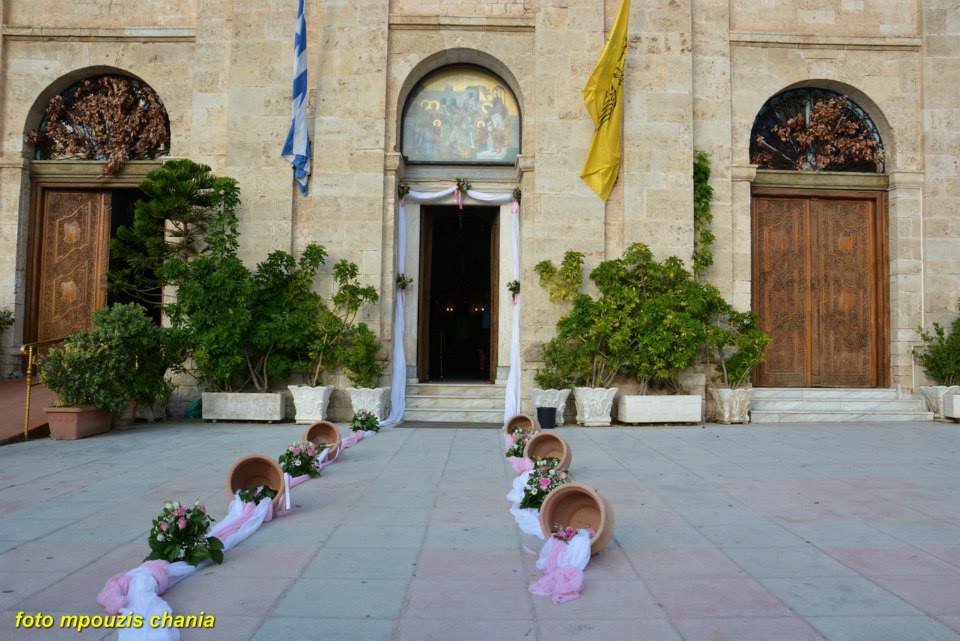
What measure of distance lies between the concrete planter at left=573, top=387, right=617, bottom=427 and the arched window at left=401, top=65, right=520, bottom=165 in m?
4.30

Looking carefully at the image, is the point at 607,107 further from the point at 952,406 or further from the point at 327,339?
the point at 952,406

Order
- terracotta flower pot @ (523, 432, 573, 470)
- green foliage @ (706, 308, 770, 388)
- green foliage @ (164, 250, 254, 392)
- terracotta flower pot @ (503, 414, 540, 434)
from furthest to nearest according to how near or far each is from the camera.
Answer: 1. green foliage @ (706, 308, 770, 388)
2. green foliage @ (164, 250, 254, 392)
3. terracotta flower pot @ (503, 414, 540, 434)
4. terracotta flower pot @ (523, 432, 573, 470)

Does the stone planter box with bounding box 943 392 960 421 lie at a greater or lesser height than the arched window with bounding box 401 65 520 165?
lesser

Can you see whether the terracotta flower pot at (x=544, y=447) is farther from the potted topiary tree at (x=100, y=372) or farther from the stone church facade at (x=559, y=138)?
the potted topiary tree at (x=100, y=372)

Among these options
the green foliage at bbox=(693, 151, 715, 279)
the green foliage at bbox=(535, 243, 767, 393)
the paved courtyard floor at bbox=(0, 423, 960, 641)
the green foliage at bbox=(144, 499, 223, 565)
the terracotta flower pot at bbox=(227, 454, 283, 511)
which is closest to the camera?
the paved courtyard floor at bbox=(0, 423, 960, 641)

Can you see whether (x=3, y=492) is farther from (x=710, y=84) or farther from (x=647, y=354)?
(x=710, y=84)

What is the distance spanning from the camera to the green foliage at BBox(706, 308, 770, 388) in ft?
34.0

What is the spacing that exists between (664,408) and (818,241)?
442 cm

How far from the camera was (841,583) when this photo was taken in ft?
10.8

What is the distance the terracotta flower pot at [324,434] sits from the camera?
7.21 meters

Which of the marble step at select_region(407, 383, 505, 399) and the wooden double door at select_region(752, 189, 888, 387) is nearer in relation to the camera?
the marble step at select_region(407, 383, 505, 399)

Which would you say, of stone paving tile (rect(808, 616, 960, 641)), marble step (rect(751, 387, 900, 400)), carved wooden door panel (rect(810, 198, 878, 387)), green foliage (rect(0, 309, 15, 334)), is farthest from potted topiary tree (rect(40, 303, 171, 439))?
carved wooden door panel (rect(810, 198, 878, 387))

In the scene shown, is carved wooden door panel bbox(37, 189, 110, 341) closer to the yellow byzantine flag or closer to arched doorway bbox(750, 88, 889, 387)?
the yellow byzantine flag

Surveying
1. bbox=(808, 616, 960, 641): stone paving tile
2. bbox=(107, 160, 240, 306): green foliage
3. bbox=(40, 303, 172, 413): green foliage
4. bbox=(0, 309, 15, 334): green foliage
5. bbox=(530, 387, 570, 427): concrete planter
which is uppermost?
bbox=(107, 160, 240, 306): green foliage
